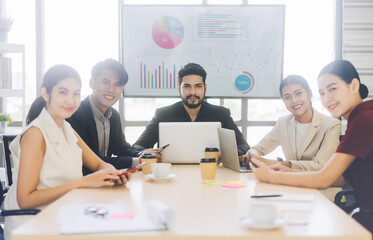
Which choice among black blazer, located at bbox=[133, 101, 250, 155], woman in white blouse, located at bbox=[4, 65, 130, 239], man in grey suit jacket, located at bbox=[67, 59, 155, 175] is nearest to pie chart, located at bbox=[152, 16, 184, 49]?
black blazer, located at bbox=[133, 101, 250, 155]

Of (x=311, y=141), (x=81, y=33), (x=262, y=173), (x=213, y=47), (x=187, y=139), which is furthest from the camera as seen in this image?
(x=81, y=33)

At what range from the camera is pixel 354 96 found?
1.93 meters

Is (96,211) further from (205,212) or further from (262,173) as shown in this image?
(262,173)

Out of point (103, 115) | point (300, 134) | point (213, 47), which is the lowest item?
point (300, 134)

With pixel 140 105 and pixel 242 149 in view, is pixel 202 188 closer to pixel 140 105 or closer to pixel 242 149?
pixel 242 149

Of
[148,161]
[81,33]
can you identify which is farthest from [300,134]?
[81,33]

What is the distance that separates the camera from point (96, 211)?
1236 mm

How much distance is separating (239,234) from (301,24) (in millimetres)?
3560

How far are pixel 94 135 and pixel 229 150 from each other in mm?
1013

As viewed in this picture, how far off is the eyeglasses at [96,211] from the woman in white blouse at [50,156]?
406mm

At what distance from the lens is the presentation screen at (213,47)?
13.1 feet

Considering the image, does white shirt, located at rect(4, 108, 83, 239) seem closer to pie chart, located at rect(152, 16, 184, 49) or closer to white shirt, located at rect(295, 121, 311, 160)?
white shirt, located at rect(295, 121, 311, 160)

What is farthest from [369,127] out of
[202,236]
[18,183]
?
[18,183]

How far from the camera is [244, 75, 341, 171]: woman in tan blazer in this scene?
2.43 meters
